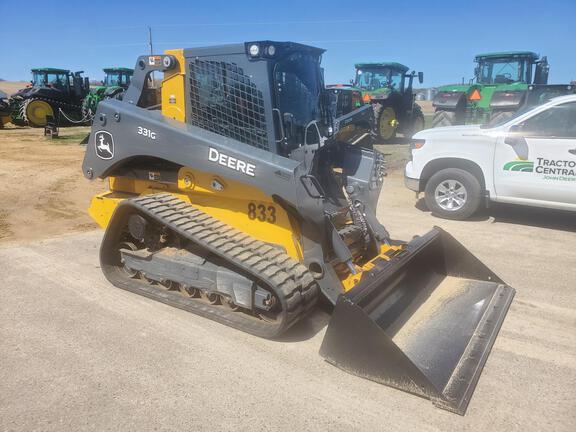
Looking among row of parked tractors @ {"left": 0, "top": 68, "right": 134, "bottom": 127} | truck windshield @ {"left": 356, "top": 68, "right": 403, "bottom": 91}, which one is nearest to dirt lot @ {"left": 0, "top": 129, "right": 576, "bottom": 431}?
truck windshield @ {"left": 356, "top": 68, "right": 403, "bottom": 91}

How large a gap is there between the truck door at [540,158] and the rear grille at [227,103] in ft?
14.2

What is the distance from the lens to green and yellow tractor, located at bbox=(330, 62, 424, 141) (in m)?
17.2

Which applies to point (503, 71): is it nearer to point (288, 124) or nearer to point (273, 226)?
point (288, 124)

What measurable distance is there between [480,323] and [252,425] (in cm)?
209

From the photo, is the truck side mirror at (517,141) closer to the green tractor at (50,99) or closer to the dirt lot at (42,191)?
the dirt lot at (42,191)

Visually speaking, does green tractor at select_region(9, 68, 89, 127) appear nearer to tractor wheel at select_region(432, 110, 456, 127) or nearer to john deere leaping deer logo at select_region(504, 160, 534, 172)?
tractor wheel at select_region(432, 110, 456, 127)

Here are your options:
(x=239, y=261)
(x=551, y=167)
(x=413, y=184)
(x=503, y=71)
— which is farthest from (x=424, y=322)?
(x=503, y=71)

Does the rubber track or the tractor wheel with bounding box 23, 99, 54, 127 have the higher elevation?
the tractor wheel with bounding box 23, 99, 54, 127

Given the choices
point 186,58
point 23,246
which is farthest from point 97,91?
point 186,58

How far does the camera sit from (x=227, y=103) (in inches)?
162

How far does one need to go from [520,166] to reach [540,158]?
27 centimetres

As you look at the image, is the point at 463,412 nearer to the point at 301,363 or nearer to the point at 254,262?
the point at 301,363

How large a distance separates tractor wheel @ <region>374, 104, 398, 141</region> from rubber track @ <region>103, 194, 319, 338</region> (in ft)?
44.7

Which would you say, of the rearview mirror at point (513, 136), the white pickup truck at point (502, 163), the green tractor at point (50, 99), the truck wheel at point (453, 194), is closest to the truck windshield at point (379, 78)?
the white pickup truck at point (502, 163)
